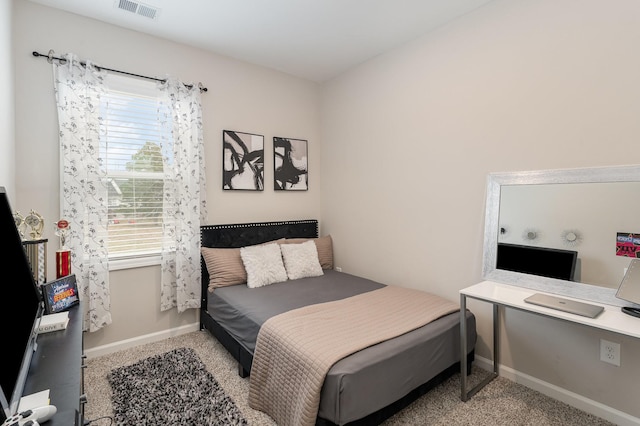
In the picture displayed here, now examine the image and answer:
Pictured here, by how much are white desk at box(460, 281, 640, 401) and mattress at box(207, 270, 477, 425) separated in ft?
0.51

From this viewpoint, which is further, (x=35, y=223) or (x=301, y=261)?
(x=301, y=261)

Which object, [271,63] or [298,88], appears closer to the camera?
[271,63]

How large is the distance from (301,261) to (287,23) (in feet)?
7.09

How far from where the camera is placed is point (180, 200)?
2.88m

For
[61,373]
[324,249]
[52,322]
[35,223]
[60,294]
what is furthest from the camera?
[324,249]

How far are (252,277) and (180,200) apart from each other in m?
0.98

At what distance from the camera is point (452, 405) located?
6.50 feet

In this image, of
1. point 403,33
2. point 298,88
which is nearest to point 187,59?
point 298,88

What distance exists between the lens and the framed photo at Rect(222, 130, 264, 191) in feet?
10.5

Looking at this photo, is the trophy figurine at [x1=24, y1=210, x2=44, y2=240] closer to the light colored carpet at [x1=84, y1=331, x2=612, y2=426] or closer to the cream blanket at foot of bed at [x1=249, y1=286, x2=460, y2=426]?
the light colored carpet at [x1=84, y1=331, x2=612, y2=426]

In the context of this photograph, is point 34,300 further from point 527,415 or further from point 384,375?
point 527,415

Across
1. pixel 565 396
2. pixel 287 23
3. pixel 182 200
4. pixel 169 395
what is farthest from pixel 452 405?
pixel 287 23

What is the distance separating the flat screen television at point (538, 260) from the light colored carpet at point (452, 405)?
2.70 ft

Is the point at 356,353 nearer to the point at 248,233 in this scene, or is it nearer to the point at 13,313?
the point at 13,313
